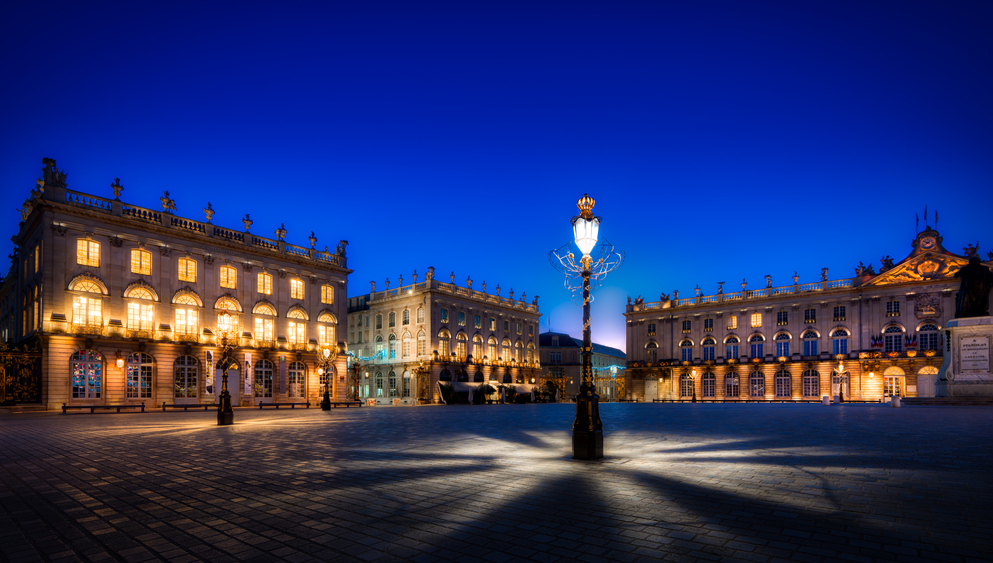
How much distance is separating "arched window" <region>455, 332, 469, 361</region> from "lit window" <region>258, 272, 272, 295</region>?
24724 mm

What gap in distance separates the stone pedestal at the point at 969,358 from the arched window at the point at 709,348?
133 feet

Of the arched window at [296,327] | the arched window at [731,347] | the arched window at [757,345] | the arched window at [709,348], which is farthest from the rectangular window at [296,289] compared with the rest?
the arched window at [757,345]

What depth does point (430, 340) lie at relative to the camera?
6109 cm

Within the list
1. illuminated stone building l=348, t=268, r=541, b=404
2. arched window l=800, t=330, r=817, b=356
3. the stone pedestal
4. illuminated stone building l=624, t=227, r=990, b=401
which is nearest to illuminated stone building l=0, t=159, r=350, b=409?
illuminated stone building l=348, t=268, r=541, b=404

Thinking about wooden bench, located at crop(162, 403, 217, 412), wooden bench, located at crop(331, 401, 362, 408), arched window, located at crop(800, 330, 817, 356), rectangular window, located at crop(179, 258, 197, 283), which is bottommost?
wooden bench, located at crop(331, 401, 362, 408)

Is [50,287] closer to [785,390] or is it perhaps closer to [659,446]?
[659,446]

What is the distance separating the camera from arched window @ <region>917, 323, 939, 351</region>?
57.3 m

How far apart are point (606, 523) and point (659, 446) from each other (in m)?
7.75

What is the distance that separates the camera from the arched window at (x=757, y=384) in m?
67.9

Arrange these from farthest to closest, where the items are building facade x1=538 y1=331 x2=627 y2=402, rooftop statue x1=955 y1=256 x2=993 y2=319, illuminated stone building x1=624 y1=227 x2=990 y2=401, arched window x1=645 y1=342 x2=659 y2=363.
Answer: building facade x1=538 y1=331 x2=627 y2=402, arched window x1=645 y1=342 x2=659 y2=363, illuminated stone building x1=624 y1=227 x2=990 y2=401, rooftop statue x1=955 y1=256 x2=993 y2=319

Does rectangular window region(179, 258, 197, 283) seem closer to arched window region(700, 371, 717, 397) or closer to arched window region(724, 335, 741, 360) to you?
arched window region(700, 371, 717, 397)

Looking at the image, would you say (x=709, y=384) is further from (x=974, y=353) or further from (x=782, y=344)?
(x=974, y=353)

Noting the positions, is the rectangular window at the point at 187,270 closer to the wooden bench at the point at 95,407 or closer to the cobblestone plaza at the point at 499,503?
the wooden bench at the point at 95,407

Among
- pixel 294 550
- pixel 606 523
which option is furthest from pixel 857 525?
pixel 294 550
